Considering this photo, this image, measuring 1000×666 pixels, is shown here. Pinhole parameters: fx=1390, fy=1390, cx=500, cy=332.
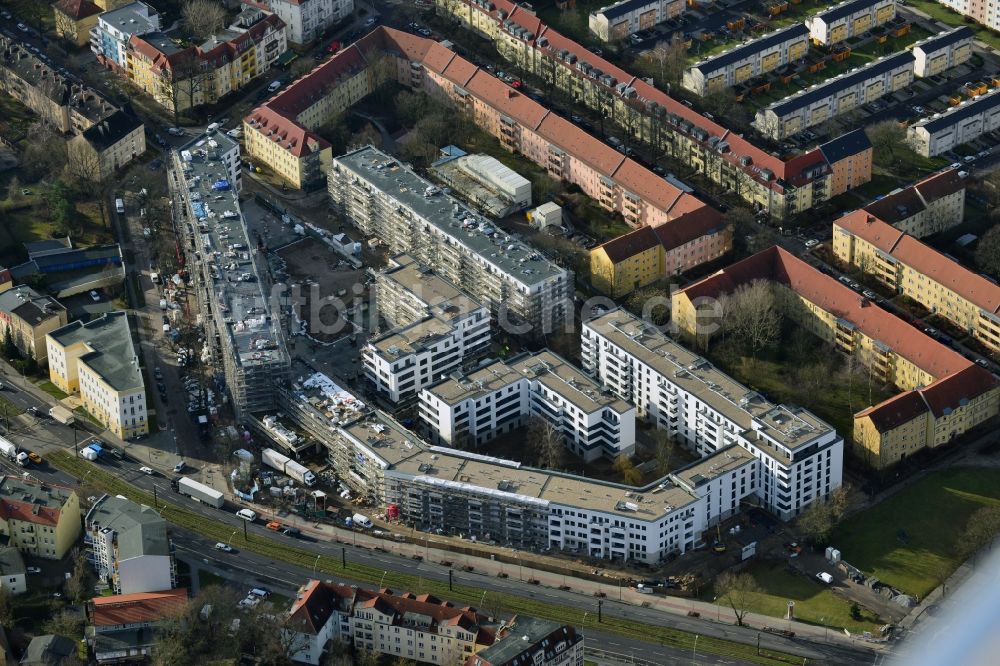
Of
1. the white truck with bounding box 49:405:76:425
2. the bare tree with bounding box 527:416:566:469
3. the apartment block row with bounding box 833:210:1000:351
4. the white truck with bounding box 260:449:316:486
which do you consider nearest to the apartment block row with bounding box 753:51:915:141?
the apartment block row with bounding box 833:210:1000:351

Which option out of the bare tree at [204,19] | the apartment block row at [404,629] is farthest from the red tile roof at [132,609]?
the bare tree at [204,19]

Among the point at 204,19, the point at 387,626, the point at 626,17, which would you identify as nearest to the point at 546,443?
the point at 387,626

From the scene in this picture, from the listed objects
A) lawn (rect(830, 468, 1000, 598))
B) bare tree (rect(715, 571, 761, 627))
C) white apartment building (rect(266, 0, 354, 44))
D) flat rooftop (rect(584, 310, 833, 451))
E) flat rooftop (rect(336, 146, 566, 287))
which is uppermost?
white apartment building (rect(266, 0, 354, 44))

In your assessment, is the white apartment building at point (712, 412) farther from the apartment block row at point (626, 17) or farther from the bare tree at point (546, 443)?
the apartment block row at point (626, 17)

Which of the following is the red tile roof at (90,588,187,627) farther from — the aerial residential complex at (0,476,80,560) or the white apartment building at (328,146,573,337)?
the white apartment building at (328,146,573,337)

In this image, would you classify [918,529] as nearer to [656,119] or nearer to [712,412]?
[712,412]

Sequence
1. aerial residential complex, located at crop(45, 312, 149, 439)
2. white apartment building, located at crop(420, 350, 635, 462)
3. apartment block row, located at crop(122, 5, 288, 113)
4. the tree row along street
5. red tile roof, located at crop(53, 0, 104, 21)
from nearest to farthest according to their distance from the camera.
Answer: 1. the tree row along street
2. white apartment building, located at crop(420, 350, 635, 462)
3. aerial residential complex, located at crop(45, 312, 149, 439)
4. apartment block row, located at crop(122, 5, 288, 113)
5. red tile roof, located at crop(53, 0, 104, 21)
